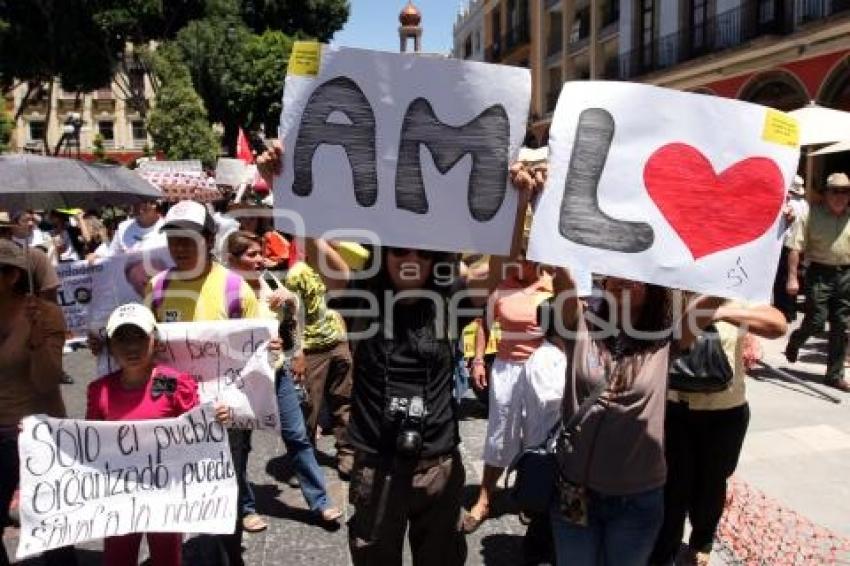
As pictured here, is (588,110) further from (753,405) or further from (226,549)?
(753,405)

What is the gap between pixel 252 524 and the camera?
4039 millimetres

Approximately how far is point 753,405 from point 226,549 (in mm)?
4363

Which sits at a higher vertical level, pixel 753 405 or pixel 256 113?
pixel 256 113

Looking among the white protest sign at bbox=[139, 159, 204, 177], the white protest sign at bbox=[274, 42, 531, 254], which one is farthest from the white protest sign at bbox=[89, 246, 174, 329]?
the white protest sign at bbox=[139, 159, 204, 177]

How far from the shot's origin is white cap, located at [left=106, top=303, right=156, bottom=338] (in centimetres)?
282

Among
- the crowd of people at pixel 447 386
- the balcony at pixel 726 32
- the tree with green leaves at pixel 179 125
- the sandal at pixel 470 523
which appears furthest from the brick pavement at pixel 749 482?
the tree with green leaves at pixel 179 125

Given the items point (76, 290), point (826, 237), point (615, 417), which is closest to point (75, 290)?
point (76, 290)

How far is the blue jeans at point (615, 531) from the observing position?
8.32 feet

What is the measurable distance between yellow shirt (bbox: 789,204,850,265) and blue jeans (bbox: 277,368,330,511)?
16.2 feet

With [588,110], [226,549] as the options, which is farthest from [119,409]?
[588,110]

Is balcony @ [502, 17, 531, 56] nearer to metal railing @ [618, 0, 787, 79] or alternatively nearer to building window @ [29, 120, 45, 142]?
metal railing @ [618, 0, 787, 79]

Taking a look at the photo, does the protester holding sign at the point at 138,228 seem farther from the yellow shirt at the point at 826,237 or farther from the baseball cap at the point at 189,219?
the yellow shirt at the point at 826,237

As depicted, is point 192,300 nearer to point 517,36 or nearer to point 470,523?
point 470,523

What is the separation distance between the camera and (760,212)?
2.43 m
